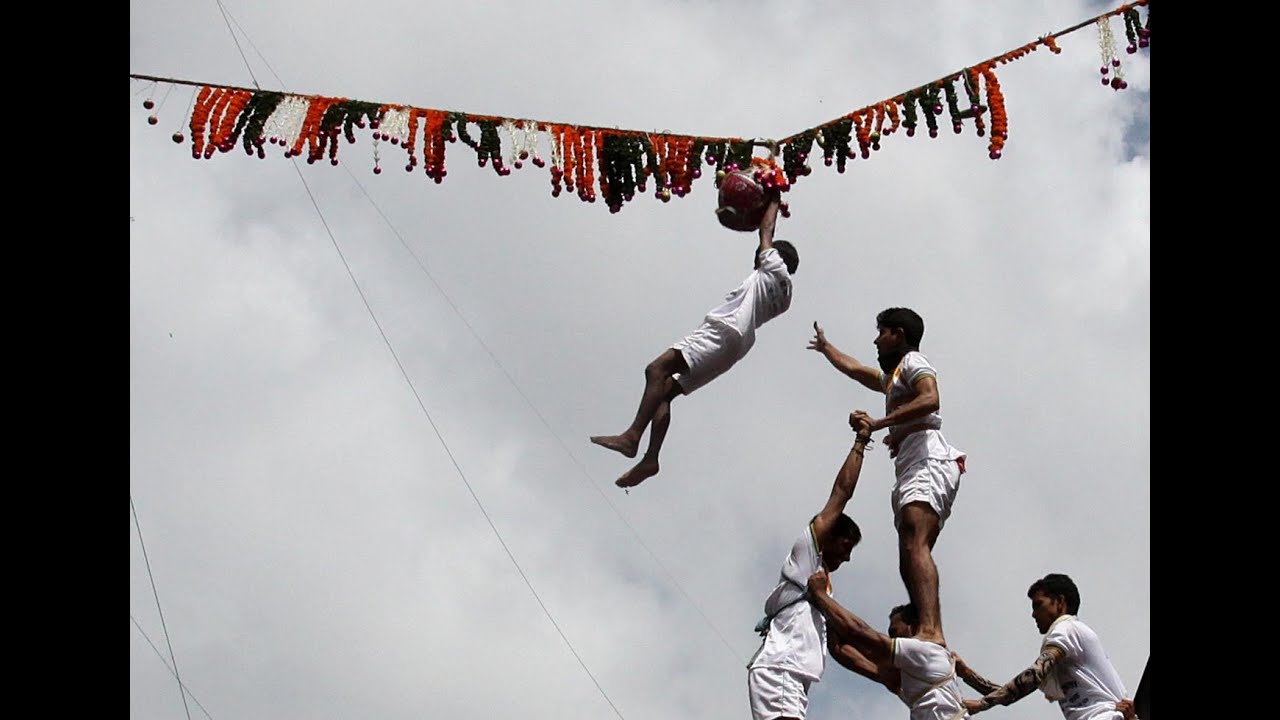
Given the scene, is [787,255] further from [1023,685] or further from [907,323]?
[1023,685]

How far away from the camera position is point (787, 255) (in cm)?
988

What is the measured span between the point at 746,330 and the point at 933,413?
122 centimetres

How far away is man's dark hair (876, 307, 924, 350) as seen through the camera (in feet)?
30.4

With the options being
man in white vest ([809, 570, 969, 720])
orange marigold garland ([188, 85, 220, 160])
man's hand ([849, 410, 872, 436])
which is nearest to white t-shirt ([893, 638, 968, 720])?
man in white vest ([809, 570, 969, 720])

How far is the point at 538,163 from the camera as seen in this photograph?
9523mm

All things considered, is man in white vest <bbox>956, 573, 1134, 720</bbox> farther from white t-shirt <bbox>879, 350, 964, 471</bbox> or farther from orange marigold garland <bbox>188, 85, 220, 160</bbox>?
orange marigold garland <bbox>188, 85, 220, 160</bbox>

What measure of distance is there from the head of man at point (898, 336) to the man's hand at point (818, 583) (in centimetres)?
124

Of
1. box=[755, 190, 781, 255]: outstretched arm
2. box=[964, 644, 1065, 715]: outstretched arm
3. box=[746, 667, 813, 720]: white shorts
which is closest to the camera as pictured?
box=[746, 667, 813, 720]: white shorts

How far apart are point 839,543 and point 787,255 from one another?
1902 mm
